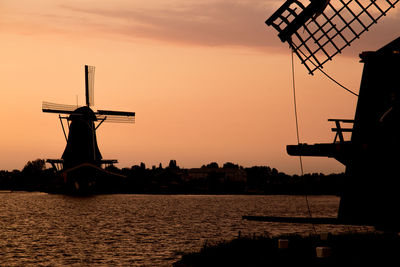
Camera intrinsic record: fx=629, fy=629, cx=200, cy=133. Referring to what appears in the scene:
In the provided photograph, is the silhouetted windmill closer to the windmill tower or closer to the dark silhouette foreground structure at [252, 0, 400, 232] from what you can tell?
the windmill tower

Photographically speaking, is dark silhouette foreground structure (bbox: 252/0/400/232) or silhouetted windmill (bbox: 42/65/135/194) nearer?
dark silhouette foreground structure (bbox: 252/0/400/232)

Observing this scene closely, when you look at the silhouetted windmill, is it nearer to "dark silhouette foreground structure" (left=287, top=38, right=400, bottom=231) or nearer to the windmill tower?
the windmill tower

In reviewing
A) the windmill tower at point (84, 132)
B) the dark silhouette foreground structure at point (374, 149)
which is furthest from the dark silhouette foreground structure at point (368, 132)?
the windmill tower at point (84, 132)

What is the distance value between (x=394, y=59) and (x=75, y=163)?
91.5m

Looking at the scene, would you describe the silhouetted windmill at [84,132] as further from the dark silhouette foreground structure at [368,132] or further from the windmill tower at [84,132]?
the dark silhouette foreground structure at [368,132]

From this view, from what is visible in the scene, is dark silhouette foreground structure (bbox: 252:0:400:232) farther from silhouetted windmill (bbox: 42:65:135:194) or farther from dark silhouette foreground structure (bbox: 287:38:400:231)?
silhouetted windmill (bbox: 42:65:135:194)


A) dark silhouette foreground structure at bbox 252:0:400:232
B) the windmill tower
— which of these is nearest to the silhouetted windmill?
the windmill tower

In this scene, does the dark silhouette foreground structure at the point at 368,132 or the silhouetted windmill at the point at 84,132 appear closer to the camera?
the dark silhouette foreground structure at the point at 368,132

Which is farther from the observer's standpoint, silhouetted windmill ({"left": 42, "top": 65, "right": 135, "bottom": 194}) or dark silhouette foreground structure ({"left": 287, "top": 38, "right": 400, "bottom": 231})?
silhouetted windmill ({"left": 42, "top": 65, "right": 135, "bottom": 194})

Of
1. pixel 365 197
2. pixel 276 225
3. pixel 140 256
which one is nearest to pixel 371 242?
pixel 365 197

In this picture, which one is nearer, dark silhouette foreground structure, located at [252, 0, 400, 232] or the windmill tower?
dark silhouette foreground structure, located at [252, 0, 400, 232]

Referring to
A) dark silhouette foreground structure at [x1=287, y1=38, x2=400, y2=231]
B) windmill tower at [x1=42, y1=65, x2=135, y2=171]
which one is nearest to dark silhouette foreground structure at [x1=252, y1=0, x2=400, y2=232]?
dark silhouette foreground structure at [x1=287, y1=38, x2=400, y2=231]

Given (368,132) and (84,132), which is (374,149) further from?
(84,132)

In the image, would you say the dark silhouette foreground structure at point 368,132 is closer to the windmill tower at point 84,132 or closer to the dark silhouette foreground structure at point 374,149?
the dark silhouette foreground structure at point 374,149
